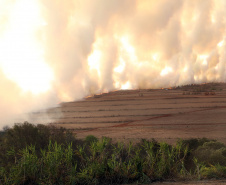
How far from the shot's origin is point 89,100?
15289 millimetres

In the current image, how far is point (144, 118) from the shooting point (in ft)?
36.6

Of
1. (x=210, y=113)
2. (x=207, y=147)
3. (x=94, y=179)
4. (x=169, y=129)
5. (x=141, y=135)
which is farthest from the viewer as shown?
(x=210, y=113)

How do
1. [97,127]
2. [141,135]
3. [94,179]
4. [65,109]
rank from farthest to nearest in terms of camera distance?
[65,109], [97,127], [141,135], [94,179]

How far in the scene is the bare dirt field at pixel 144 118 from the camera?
8.30 metres

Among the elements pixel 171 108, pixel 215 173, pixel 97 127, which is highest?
pixel 171 108

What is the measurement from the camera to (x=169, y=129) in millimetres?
9062

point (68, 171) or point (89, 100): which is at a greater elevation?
point (89, 100)

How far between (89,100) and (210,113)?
772cm

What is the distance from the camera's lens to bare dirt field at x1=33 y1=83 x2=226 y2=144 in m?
8.30

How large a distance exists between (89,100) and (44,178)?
41.8 ft

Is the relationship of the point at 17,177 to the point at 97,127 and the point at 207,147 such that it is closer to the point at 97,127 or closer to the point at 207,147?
the point at 207,147

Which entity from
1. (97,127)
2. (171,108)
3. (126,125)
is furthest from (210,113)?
(97,127)

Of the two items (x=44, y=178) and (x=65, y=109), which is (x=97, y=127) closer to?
(x=65, y=109)

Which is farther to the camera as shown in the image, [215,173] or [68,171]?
[215,173]
